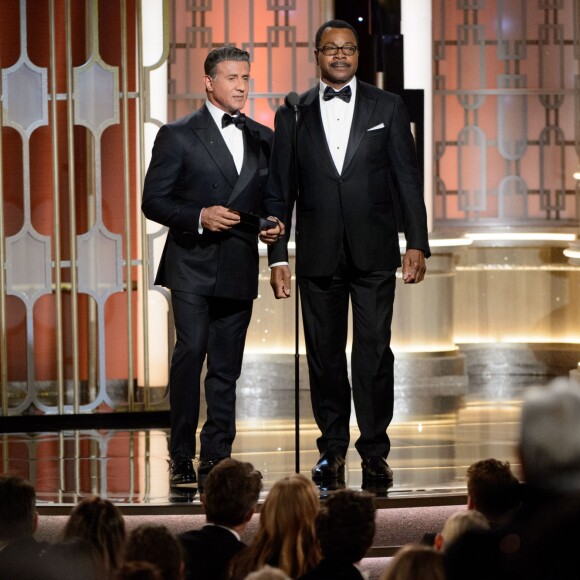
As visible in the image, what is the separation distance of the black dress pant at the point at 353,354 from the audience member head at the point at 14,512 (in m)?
1.60

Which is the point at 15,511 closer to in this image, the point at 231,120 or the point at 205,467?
the point at 205,467

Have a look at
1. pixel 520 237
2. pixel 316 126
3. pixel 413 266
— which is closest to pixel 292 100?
pixel 316 126

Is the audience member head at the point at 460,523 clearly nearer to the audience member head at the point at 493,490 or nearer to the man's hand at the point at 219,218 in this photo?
the audience member head at the point at 493,490

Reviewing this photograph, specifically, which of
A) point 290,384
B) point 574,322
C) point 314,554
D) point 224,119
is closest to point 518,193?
point 574,322

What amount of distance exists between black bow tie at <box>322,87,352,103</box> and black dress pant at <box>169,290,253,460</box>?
0.74 meters

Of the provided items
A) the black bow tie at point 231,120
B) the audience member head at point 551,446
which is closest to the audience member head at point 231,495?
the audience member head at point 551,446

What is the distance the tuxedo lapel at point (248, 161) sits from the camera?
→ 13.9 feet

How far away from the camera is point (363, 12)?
6.40 meters

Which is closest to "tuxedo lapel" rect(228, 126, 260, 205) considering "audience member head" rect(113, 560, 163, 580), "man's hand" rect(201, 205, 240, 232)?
"man's hand" rect(201, 205, 240, 232)

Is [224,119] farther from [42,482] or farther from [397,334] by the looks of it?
[397,334]

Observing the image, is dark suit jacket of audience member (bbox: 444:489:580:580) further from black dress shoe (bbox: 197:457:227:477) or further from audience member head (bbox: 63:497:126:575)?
black dress shoe (bbox: 197:457:227:477)

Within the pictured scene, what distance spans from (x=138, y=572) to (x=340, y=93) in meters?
2.21

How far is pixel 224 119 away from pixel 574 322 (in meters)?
3.90

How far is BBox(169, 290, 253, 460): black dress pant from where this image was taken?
13.9 ft
